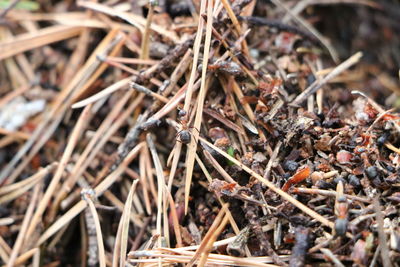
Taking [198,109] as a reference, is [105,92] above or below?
above

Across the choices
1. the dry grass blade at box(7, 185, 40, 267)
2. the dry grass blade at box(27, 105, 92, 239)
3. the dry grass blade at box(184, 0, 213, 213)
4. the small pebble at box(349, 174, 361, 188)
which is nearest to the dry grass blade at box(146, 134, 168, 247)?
the dry grass blade at box(184, 0, 213, 213)

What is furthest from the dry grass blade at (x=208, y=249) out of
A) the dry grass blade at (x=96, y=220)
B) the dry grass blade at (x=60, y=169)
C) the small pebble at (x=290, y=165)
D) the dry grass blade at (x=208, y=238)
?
the dry grass blade at (x=60, y=169)

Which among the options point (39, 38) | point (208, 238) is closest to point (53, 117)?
point (39, 38)

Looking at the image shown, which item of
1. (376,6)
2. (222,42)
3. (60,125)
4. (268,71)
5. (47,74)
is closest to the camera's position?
(222,42)

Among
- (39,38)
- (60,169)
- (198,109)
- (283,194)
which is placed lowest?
(283,194)

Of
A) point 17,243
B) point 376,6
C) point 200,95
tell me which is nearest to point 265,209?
point 200,95

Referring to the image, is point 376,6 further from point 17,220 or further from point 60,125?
point 17,220

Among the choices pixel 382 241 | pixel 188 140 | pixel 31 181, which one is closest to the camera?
pixel 382 241

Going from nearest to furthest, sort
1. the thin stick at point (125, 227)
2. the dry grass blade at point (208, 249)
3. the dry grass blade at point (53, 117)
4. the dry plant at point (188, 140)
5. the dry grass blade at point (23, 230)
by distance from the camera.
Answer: the dry grass blade at point (208, 249), the dry plant at point (188, 140), the thin stick at point (125, 227), the dry grass blade at point (23, 230), the dry grass blade at point (53, 117)

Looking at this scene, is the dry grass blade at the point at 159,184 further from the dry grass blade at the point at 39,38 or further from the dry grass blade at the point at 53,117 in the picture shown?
the dry grass blade at the point at 39,38

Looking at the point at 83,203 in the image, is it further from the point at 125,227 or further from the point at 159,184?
the point at 159,184

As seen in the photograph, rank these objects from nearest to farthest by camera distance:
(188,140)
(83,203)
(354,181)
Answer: (354,181), (188,140), (83,203)
